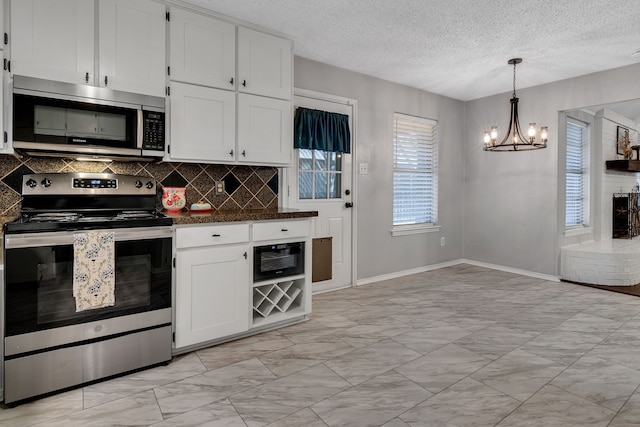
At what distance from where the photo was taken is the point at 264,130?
332cm

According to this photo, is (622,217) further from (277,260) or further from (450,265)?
(277,260)

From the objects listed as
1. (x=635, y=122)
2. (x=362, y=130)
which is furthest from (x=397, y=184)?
(x=635, y=122)

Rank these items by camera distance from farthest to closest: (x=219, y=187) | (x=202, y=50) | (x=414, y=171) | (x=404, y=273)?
(x=414, y=171) < (x=404, y=273) < (x=219, y=187) < (x=202, y=50)

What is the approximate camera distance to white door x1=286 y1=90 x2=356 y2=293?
4.11m

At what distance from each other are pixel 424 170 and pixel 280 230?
3.11m

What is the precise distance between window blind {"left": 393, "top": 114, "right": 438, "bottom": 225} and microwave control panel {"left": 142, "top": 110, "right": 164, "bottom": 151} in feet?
10.3

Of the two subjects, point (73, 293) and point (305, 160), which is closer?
point (73, 293)

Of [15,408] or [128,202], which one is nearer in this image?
[15,408]

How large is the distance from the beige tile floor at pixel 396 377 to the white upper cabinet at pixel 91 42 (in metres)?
1.91

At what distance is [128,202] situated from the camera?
286 cm

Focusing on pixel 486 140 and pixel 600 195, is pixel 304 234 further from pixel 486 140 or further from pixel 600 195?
pixel 600 195

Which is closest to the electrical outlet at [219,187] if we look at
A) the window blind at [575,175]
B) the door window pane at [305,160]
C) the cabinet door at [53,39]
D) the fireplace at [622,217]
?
the door window pane at [305,160]

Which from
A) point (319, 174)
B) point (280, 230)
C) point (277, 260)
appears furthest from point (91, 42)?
point (319, 174)

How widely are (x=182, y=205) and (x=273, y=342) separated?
130 cm
